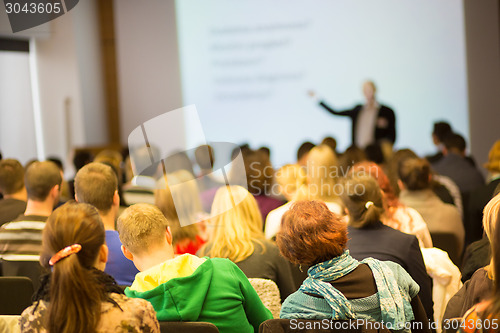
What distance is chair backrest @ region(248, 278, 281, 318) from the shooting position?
267 centimetres

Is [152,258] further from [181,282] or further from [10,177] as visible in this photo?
[10,177]

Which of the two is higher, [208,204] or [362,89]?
[362,89]

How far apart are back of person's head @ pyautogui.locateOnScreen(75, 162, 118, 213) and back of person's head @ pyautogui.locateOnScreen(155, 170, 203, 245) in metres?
0.30

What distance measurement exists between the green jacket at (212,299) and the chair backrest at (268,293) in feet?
0.82

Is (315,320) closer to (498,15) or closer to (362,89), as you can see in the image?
(362,89)

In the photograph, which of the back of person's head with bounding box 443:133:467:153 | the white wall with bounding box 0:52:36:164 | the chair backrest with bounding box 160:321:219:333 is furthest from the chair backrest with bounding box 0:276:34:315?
the white wall with bounding box 0:52:36:164

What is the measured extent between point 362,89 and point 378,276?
21.2 feet

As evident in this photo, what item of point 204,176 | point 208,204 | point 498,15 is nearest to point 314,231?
point 208,204

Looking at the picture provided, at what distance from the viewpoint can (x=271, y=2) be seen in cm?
888

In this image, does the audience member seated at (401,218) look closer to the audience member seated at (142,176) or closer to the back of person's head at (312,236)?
the back of person's head at (312,236)

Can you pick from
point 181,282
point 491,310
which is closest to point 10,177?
point 181,282

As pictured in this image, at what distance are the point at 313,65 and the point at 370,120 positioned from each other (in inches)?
53.9

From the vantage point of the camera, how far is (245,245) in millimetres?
2893

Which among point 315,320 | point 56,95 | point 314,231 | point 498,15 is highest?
point 498,15
